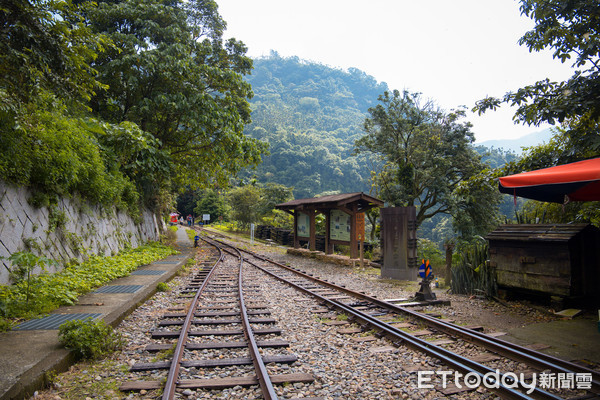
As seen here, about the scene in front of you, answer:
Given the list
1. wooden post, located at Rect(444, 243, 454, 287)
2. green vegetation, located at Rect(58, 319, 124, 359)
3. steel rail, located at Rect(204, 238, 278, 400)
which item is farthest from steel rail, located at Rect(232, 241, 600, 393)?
green vegetation, located at Rect(58, 319, 124, 359)

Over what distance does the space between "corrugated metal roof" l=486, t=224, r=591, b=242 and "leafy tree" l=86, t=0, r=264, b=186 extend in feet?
35.0

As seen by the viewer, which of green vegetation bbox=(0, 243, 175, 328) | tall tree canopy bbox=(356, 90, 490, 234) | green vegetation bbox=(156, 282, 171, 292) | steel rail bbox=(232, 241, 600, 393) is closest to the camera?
steel rail bbox=(232, 241, 600, 393)

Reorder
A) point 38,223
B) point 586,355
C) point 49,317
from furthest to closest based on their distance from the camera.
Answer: point 38,223 < point 49,317 < point 586,355

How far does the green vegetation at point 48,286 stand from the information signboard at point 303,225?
994 cm

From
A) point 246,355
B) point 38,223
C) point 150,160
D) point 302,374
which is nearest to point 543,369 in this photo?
point 302,374

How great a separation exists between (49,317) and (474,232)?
70.7 feet

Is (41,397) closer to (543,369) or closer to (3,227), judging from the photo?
(3,227)

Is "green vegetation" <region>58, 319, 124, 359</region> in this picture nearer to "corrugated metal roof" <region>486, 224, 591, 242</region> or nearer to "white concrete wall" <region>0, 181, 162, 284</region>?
"white concrete wall" <region>0, 181, 162, 284</region>

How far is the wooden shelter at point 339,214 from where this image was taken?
14.0m

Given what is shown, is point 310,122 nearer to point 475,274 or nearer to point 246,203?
point 246,203

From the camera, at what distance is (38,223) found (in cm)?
702

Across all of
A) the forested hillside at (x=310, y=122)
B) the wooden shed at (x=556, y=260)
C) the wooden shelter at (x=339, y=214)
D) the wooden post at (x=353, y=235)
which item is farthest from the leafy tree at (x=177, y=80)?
the wooden shed at (x=556, y=260)

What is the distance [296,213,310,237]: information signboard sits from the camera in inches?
704

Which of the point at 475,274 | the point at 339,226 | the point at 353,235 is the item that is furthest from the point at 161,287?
the point at 339,226
